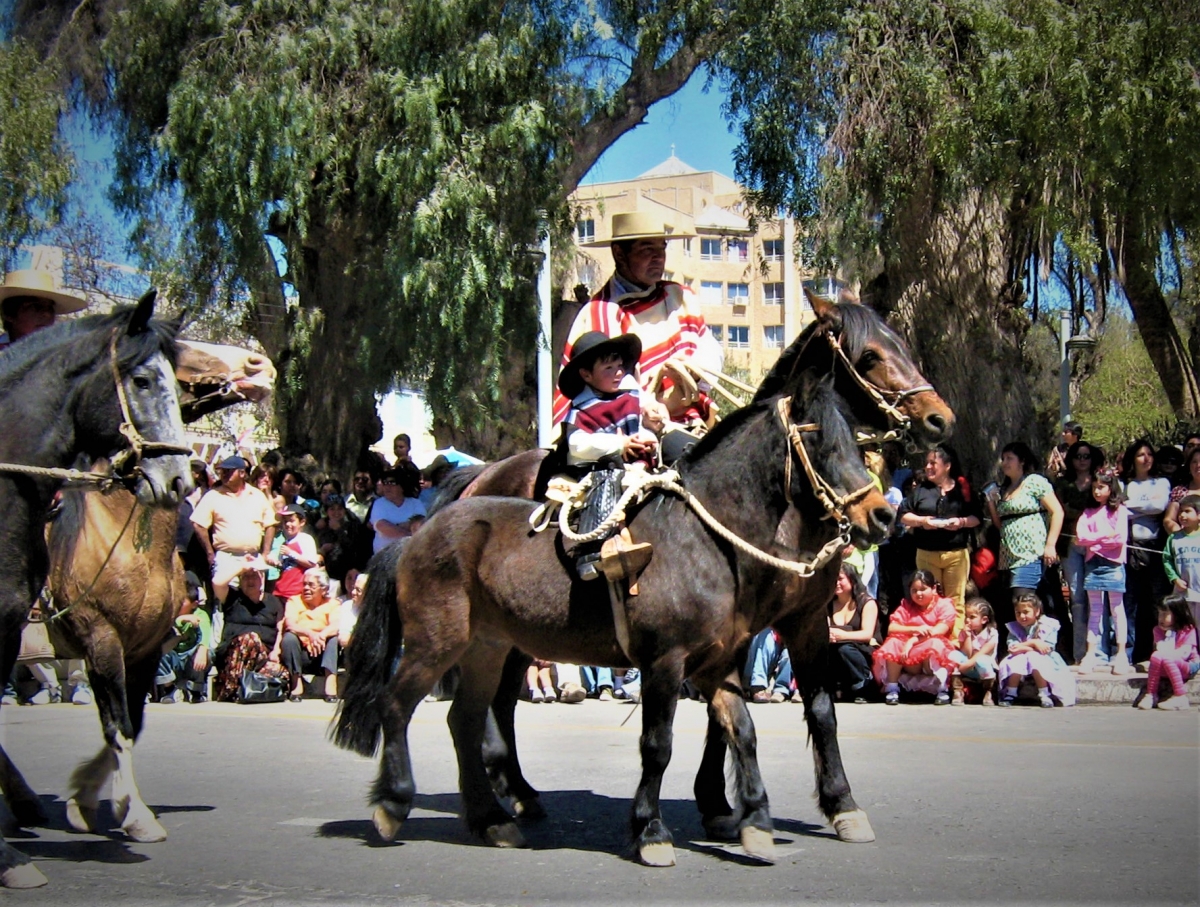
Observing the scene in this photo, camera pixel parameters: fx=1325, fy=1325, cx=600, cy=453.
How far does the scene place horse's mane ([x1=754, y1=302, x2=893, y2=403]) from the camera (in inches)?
232

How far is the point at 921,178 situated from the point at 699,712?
22.2 ft

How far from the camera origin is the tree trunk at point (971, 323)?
14812 mm

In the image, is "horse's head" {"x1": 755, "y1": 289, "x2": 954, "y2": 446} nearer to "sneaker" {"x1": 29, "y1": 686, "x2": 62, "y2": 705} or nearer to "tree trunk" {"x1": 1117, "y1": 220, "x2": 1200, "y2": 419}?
"sneaker" {"x1": 29, "y1": 686, "x2": 62, "y2": 705}

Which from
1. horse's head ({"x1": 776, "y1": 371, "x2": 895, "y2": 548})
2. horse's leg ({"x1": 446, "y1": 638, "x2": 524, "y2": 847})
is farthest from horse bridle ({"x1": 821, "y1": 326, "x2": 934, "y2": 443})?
horse's leg ({"x1": 446, "y1": 638, "x2": 524, "y2": 847})

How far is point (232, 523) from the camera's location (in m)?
13.1

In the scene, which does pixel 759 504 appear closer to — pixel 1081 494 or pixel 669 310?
pixel 669 310

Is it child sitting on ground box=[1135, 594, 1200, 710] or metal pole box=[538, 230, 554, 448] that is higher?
metal pole box=[538, 230, 554, 448]

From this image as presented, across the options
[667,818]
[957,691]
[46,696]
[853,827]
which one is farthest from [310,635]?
[853,827]

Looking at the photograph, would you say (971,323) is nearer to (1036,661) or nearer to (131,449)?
(1036,661)

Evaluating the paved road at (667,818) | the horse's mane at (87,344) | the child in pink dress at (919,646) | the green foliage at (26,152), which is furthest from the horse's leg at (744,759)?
the green foliage at (26,152)

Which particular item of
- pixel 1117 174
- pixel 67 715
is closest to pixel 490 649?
pixel 67 715

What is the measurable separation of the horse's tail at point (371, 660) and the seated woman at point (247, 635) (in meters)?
5.84

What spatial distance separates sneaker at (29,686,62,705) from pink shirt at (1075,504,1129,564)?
30.8ft

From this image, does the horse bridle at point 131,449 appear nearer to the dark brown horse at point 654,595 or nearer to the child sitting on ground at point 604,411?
the dark brown horse at point 654,595
